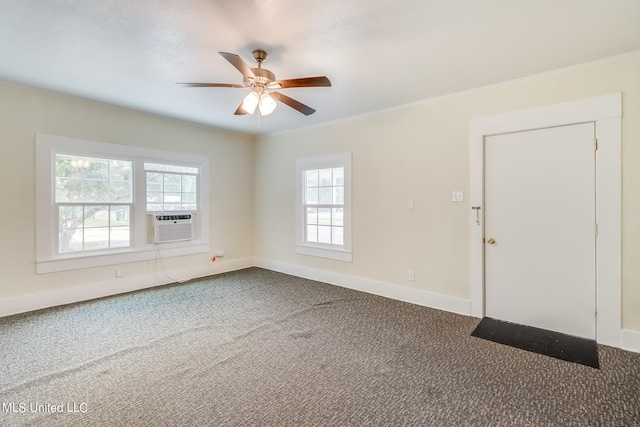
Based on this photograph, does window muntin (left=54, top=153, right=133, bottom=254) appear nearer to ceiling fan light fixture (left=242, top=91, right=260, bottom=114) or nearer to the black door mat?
ceiling fan light fixture (left=242, top=91, right=260, bottom=114)

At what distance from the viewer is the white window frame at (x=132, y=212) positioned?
11.2 ft

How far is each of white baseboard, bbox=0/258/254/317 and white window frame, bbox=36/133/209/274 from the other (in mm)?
270

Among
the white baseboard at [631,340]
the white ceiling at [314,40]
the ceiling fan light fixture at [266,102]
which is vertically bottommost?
the white baseboard at [631,340]

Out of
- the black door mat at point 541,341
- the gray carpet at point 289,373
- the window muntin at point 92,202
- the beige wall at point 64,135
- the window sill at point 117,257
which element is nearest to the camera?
the gray carpet at point 289,373

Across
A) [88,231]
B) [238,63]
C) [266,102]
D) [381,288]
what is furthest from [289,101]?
[88,231]

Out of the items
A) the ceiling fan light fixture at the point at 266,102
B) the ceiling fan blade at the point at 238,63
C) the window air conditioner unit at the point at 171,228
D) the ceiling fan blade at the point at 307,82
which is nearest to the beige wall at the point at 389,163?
the window air conditioner unit at the point at 171,228

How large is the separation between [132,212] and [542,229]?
502cm

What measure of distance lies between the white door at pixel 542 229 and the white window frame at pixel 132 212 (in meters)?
4.19

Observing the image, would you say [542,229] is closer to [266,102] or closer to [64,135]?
[266,102]

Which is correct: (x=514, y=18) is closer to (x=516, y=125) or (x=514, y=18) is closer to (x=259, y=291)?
(x=516, y=125)

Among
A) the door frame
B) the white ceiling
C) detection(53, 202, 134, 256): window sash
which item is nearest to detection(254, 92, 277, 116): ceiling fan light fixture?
the white ceiling

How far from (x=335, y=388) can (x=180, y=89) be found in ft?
11.0

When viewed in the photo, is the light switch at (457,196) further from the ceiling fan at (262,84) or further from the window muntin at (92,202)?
the window muntin at (92,202)

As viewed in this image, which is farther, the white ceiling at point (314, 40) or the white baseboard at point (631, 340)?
the white baseboard at point (631, 340)
